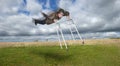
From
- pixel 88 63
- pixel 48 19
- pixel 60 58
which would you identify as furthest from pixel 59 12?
pixel 88 63

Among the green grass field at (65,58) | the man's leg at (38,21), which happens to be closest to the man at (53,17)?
the man's leg at (38,21)

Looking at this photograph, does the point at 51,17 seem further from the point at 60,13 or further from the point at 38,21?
the point at 38,21

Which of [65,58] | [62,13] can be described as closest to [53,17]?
[62,13]

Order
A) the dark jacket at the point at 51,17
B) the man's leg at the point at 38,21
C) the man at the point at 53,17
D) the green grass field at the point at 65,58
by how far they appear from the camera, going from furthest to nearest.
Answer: the man's leg at the point at 38,21, the dark jacket at the point at 51,17, the man at the point at 53,17, the green grass field at the point at 65,58

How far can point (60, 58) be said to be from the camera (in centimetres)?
2733

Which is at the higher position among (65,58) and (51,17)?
(51,17)

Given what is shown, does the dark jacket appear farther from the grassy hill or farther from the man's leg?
the grassy hill

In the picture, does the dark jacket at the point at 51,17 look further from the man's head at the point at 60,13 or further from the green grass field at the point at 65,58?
the green grass field at the point at 65,58

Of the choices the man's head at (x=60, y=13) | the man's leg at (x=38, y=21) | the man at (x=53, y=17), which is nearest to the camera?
the man's head at (x=60, y=13)

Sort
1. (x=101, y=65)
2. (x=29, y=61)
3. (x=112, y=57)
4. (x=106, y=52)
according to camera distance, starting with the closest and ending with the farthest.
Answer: (x=101, y=65)
(x=29, y=61)
(x=112, y=57)
(x=106, y=52)

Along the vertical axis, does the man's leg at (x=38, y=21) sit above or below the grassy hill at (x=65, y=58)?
above

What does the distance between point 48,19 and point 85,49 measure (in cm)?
608

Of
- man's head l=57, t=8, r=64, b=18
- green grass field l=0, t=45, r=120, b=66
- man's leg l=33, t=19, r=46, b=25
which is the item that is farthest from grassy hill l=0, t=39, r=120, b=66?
man's head l=57, t=8, r=64, b=18

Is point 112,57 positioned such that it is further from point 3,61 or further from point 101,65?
point 3,61
